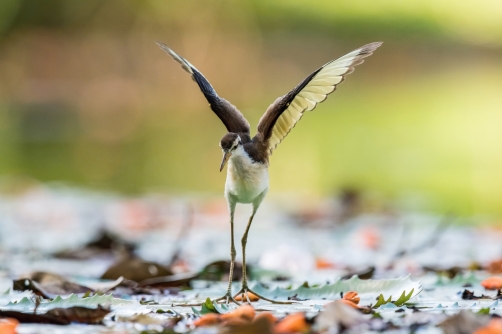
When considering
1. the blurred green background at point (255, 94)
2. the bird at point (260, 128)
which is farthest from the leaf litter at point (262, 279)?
the blurred green background at point (255, 94)

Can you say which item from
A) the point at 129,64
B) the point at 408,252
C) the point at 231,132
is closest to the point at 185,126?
the point at 129,64

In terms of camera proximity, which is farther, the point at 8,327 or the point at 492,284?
the point at 492,284

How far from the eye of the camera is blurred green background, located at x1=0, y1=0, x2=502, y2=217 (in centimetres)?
827

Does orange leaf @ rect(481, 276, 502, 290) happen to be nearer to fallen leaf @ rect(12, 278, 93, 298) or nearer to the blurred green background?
fallen leaf @ rect(12, 278, 93, 298)

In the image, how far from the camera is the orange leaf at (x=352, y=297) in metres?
Result: 2.35

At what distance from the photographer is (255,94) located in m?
23.0

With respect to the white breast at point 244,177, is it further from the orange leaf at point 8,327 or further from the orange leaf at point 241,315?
the orange leaf at point 8,327

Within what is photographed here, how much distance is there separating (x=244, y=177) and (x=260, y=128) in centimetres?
17

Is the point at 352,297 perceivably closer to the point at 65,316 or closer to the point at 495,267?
the point at 65,316

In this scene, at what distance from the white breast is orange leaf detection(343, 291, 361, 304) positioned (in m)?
0.39

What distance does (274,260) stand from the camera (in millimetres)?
3318

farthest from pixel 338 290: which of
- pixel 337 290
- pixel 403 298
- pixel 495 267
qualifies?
pixel 495 267

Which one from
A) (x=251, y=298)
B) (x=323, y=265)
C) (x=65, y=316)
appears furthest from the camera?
(x=323, y=265)

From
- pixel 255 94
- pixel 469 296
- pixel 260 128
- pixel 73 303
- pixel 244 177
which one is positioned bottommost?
pixel 469 296
